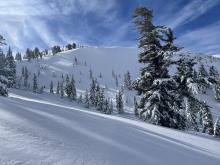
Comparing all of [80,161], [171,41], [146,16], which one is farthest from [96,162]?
[146,16]

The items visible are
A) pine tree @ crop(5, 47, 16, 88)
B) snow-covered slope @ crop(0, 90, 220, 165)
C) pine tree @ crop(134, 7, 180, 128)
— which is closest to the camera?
snow-covered slope @ crop(0, 90, 220, 165)

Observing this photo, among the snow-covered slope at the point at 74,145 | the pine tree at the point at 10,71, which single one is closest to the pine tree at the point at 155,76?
the snow-covered slope at the point at 74,145

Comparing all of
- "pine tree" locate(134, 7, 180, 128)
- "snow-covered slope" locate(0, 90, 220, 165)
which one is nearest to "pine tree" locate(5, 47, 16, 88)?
"pine tree" locate(134, 7, 180, 128)

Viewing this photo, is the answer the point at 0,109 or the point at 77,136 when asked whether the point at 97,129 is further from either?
the point at 0,109

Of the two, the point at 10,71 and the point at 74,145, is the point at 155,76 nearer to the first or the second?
the point at 74,145

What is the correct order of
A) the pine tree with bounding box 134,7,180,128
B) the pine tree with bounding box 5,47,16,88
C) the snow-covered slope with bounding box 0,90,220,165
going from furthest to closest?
the pine tree with bounding box 5,47,16,88 < the pine tree with bounding box 134,7,180,128 < the snow-covered slope with bounding box 0,90,220,165

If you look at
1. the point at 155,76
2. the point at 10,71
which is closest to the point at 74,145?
the point at 155,76

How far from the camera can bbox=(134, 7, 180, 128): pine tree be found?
21.8 metres

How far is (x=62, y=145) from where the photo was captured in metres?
7.33

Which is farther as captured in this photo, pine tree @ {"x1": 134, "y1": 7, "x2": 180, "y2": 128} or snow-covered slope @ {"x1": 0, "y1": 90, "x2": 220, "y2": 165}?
pine tree @ {"x1": 134, "y1": 7, "x2": 180, "y2": 128}

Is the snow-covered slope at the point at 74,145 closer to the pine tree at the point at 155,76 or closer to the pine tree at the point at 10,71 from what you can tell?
the pine tree at the point at 155,76

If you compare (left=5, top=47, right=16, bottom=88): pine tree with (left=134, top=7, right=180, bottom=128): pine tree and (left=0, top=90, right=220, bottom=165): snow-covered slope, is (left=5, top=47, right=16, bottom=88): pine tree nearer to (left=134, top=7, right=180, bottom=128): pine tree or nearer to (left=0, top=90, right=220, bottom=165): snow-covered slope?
(left=134, top=7, right=180, bottom=128): pine tree

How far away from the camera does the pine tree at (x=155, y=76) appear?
2183 centimetres

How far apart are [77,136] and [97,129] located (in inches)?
73.5
